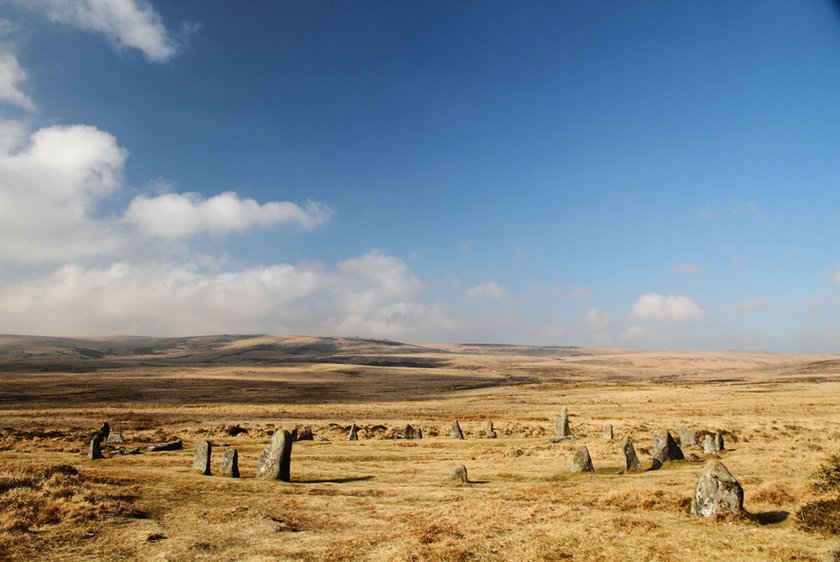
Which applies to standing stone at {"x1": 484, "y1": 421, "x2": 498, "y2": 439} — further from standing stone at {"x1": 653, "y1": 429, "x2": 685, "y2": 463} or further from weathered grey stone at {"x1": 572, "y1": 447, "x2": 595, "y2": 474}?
standing stone at {"x1": 653, "y1": 429, "x2": 685, "y2": 463}

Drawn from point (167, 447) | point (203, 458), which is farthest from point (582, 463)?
point (167, 447)

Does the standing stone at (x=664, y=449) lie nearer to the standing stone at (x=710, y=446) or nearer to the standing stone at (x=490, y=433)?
the standing stone at (x=710, y=446)

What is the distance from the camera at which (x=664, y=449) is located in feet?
88.2

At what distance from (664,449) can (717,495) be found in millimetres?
11737

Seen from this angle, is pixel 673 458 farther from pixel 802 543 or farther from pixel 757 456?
pixel 802 543

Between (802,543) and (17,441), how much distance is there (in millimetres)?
44142

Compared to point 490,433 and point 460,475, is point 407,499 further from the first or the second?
point 490,433

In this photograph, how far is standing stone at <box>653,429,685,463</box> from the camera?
2677 centimetres

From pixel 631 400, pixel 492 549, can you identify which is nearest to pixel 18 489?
pixel 492 549

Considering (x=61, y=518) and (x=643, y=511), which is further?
(x=643, y=511)

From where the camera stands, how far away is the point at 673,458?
2712cm

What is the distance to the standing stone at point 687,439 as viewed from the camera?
33656 millimetres

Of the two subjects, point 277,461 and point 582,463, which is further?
point 582,463

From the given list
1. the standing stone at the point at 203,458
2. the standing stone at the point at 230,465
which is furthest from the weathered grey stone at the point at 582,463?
the standing stone at the point at 203,458
